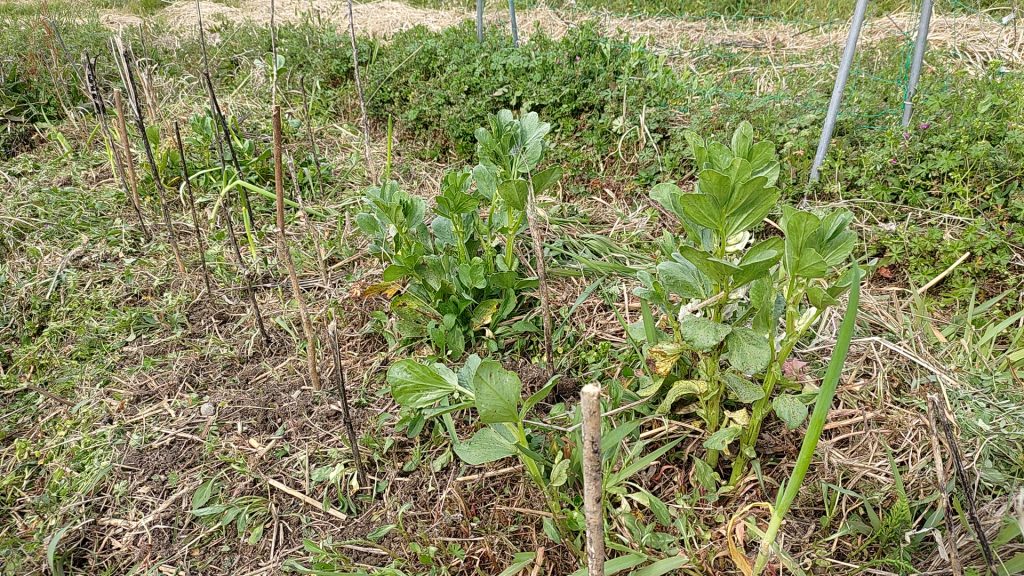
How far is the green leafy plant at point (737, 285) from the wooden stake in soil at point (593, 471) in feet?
1.66

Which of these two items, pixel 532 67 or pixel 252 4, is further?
pixel 252 4

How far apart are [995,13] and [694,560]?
197 inches

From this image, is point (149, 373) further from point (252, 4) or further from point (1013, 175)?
point (252, 4)

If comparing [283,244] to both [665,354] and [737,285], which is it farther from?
[737,285]

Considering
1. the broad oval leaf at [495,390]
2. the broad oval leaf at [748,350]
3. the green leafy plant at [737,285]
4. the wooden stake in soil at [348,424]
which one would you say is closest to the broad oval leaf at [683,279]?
the green leafy plant at [737,285]

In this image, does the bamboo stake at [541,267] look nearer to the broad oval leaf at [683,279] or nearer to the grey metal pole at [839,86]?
the broad oval leaf at [683,279]

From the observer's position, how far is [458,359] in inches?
81.0

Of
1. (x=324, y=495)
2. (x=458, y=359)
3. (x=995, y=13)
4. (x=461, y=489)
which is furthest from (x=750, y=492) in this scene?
(x=995, y=13)

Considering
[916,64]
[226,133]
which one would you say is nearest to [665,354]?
[226,133]

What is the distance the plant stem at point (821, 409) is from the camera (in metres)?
1.04

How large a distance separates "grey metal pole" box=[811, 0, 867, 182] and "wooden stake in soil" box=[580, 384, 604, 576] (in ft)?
6.86

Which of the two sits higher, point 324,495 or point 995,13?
point 995,13

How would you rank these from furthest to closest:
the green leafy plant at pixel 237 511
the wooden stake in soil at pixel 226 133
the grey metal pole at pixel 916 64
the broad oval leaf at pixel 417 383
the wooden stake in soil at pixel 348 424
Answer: the grey metal pole at pixel 916 64
the wooden stake in soil at pixel 226 133
the green leafy plant at pixel 237 511
the wooden stake in soil at pixel 348 424
the broad oval leaf at pixel 417 383

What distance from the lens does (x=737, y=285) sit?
138 centimetres
